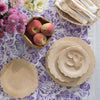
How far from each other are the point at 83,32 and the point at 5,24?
1.67ft

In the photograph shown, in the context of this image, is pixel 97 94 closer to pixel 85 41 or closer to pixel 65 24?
pixel 85 41

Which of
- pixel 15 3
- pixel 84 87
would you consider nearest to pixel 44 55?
pixel 84 87

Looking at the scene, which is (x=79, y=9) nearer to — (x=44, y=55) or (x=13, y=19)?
(x=44, y=55)

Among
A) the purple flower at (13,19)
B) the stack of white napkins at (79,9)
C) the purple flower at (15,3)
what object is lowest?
the purple flower at (13,19)

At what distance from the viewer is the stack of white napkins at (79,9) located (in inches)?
40.7

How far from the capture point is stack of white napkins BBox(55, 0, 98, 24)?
103 centimetres

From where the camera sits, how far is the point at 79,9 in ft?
3.39

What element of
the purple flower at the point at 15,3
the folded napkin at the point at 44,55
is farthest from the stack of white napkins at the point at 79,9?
the purple flower at the point at 15,3

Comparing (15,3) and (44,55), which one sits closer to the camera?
(15,3)

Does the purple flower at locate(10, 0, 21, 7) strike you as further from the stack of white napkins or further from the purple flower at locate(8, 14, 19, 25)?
the stack of white napkins

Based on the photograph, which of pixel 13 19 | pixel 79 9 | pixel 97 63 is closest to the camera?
pixel 13 19

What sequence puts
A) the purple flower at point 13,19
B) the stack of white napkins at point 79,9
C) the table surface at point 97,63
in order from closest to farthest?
the purple flower at point 13,19 < the stack of white napkins at point 79,9 < the table surface at point 97,63

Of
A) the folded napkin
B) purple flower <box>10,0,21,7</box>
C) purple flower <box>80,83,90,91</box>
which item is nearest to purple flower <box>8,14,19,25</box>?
purple flower <box>10,0,21,7</box>

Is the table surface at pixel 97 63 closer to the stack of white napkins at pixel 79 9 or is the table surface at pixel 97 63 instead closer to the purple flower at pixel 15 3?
the stack of white napkins at pixel 79 9
